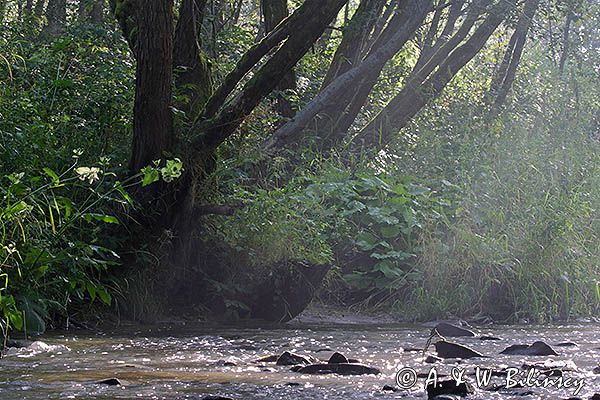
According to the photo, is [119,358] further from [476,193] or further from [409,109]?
[409,109]

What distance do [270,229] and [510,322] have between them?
227cm

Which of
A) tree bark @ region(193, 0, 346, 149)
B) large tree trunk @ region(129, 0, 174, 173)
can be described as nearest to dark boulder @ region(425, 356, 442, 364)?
large tree trunk @ region(129, 0, 174, 173)

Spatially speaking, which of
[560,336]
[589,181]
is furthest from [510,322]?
[589,181]

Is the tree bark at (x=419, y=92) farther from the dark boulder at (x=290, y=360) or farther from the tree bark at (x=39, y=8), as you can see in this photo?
the dark boulder at (x=290, y=360)

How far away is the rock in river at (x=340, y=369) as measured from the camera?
4.25 metres

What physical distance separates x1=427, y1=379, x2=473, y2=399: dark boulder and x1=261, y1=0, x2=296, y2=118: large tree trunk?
6.90 meters

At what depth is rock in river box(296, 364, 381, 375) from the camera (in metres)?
4.25

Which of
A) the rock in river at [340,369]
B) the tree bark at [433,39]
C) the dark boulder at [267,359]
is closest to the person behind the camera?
the rock in river at [340,369]

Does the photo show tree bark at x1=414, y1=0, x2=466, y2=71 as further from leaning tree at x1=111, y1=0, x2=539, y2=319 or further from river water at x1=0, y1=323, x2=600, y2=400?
river water at x1=0, y1=323, x2=600, y2=400

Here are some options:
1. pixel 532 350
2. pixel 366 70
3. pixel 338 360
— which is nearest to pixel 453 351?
pixel 532 350

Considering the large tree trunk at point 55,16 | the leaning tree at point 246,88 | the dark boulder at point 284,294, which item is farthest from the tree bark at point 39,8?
the dark boulder at point 284,294

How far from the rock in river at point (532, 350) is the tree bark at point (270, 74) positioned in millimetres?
2666

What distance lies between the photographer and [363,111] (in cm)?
1173

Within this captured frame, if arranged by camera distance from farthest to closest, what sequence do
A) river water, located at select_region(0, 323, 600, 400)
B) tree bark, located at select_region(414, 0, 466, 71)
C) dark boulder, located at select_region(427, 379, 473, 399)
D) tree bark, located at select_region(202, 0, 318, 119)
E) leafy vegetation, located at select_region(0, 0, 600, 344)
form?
1. tree bark, located at select_region(414, 0, 466, 71)
2. tree bark, located at select_region(202, 0, 318, 119)
3. leafy vegetation, located at select_region(0, 0, 600, 344)
4. river water, located at select_region(0, 323, 600, 400)
5. dark boulder, located at select_region(427, 379, 473, 399)
